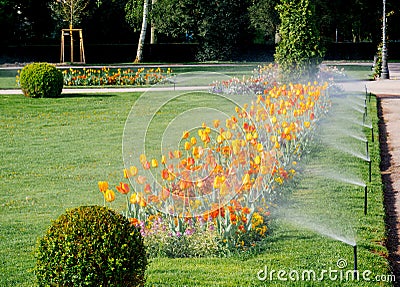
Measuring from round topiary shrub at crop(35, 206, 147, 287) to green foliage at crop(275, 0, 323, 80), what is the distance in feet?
44.0

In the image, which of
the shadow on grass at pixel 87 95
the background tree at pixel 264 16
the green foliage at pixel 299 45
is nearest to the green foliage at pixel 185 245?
the green foliage at pixel 299 45

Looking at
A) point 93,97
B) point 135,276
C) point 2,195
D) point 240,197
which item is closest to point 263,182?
point 240,197

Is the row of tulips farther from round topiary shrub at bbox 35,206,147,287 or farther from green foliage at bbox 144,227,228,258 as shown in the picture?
round topiary shrub at bbox 35,206,147,287

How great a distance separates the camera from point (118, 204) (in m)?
7.53

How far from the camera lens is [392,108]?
16078mm

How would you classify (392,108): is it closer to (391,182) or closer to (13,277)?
(391,182)

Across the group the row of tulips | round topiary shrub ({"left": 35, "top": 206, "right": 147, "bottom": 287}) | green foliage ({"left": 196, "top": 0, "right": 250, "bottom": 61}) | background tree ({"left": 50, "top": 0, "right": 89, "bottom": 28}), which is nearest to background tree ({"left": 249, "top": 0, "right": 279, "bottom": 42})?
green foliage ({"left": 196, "top": 0, "right": 250, "bottom": 61})

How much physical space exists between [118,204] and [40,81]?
11.0 metres

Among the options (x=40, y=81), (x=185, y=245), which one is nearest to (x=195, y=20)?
(x=40, y=81)

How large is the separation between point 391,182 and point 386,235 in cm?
242

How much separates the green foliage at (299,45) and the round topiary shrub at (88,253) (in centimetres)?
1342

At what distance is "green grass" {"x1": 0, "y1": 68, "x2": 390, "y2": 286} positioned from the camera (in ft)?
17.4

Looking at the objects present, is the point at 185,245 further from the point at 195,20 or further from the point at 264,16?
the point at 264,16

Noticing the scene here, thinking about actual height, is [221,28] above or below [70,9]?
below
